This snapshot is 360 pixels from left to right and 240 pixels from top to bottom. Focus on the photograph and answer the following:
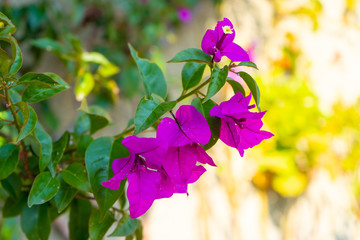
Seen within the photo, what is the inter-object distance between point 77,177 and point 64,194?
0.09 feet

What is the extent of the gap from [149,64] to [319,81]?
5.65 ft

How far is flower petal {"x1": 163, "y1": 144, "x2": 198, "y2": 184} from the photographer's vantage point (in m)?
0.37

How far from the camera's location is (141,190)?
374 mm

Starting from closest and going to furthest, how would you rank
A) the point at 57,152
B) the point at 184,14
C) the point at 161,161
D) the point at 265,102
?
the point at 161,161
the point at 57,152
the point at 184,14
the point at 265,102

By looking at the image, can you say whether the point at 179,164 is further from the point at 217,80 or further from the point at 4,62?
the point at 4,62

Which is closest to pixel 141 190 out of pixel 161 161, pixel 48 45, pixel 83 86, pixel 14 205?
pixel 161 161

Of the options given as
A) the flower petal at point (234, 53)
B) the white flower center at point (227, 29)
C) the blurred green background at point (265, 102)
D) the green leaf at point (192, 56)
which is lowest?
the blurred green background at point (265, 102)

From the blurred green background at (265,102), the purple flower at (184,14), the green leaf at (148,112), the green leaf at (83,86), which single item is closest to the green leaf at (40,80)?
the green leaf at (148,112)

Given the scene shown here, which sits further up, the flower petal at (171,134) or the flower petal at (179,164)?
the flower petal at (171,134)

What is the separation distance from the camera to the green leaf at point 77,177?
443mm

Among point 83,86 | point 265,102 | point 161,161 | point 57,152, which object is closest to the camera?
point 161,161

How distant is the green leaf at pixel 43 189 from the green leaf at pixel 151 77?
168mm

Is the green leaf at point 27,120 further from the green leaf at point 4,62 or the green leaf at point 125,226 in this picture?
the green leaf at point 125,226

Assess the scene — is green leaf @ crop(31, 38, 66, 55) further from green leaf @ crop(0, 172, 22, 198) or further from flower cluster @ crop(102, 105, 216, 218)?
flower cluster @ crop(102, 105, 216, 218)
